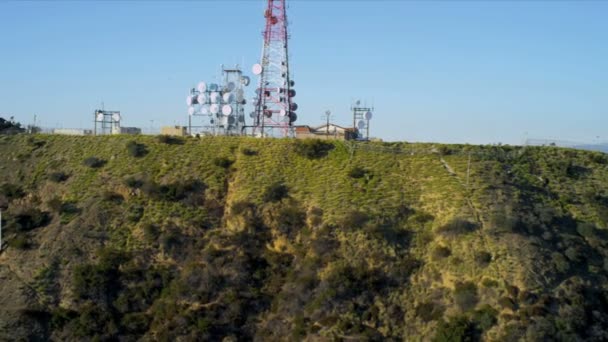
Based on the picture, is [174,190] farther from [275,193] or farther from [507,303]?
[507,303]

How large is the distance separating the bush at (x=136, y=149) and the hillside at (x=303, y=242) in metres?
0.16

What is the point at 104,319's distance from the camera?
4956 centimetres

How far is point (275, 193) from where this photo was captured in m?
58.7

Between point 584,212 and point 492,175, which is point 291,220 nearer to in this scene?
point 492,175

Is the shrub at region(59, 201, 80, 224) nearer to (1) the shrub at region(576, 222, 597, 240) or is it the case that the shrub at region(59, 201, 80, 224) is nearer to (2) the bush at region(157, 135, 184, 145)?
(2) the bush at region(157, 135, 184, 145)

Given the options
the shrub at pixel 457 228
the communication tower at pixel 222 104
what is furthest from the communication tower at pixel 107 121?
the shrub at pixel 457 228

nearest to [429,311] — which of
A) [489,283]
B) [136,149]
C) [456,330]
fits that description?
[456,330]

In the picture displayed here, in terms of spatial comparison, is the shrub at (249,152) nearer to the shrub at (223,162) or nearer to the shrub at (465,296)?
the shrub at (223,162)

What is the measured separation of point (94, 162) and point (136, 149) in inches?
155

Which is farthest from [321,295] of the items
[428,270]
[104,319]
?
[104,319]

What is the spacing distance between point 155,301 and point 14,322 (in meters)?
9.43

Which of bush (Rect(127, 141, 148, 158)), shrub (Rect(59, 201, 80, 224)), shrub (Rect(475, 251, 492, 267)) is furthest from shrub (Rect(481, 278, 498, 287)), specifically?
bush (Rect(127, 141, 148, 158))

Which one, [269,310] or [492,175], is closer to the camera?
[269,310]

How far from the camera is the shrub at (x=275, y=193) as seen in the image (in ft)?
192
